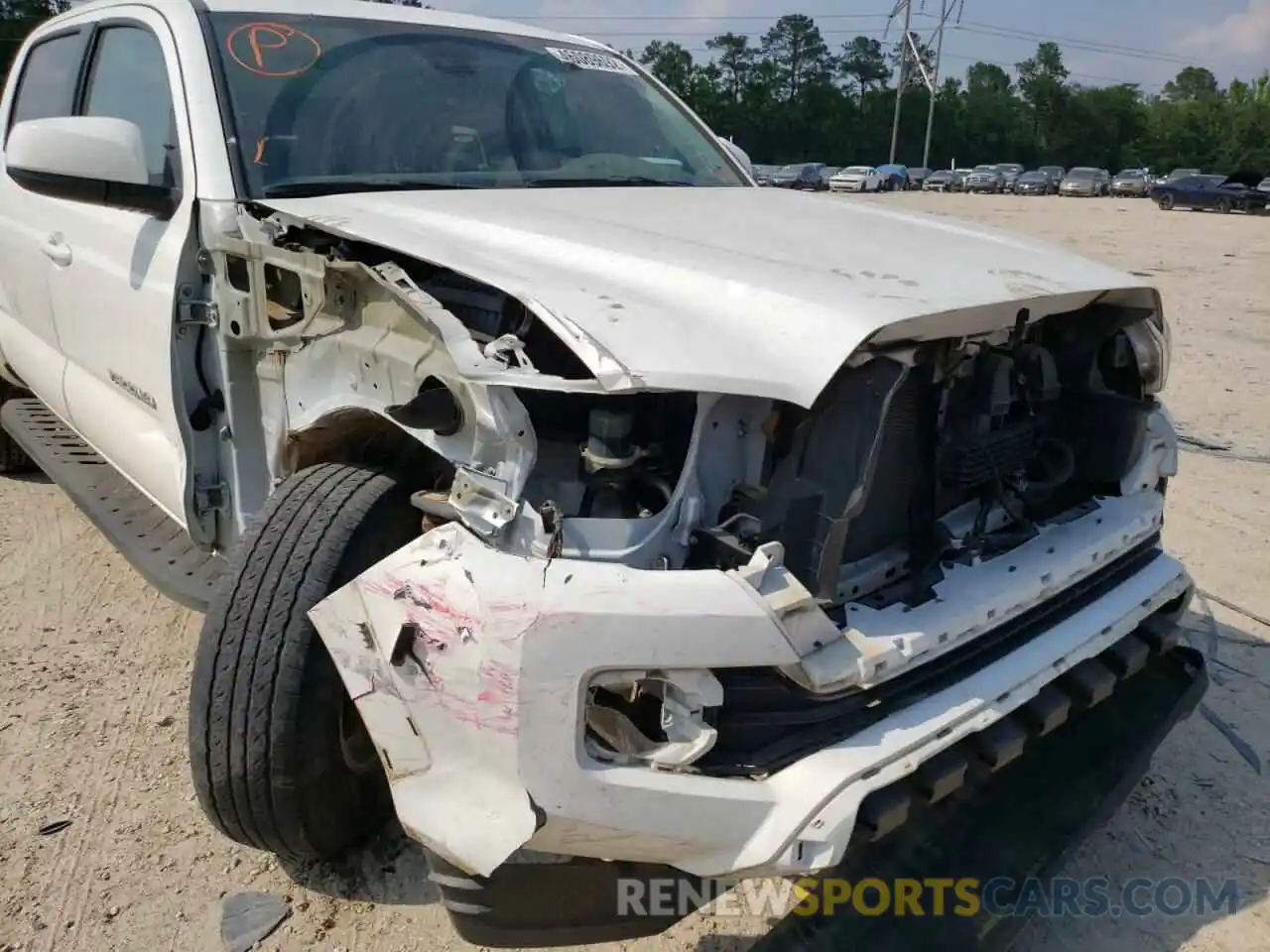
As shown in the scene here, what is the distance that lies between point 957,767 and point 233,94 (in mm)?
2431

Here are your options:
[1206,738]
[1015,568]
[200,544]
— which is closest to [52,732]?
[200,544]

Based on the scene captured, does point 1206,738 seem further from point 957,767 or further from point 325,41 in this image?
point 325,41

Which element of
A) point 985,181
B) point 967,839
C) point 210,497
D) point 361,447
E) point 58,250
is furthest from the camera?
point 985,181

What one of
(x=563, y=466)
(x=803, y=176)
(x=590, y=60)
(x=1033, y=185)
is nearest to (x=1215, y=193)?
(x=1033, y=185)

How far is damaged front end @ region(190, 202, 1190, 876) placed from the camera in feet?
5.26

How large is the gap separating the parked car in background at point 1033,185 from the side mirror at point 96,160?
48497 mm

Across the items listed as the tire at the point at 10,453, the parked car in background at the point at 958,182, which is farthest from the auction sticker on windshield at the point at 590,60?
the parked car in background at the point at 958,182

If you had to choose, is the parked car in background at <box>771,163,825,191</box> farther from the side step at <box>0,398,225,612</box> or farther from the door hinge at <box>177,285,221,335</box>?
the door hinge at <box>177,285,221,335</box>

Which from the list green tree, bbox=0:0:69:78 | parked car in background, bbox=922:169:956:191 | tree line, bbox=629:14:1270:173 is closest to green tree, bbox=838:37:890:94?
tree line, bbox=629:14:1270:173

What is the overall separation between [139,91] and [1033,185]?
4839 cm

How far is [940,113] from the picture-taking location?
2808 inches

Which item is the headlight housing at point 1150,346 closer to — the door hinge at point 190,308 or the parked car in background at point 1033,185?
the door hinge at point 190,308

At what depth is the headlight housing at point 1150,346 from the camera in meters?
2.54
